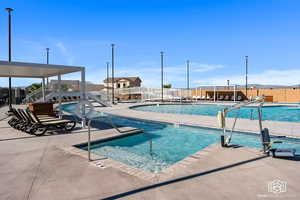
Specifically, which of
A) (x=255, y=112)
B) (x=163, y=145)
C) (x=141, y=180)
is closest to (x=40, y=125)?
(x=163, y=145)

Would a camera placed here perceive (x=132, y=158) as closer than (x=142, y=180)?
No

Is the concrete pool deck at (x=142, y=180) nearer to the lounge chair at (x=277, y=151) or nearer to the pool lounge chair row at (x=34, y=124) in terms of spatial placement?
the lounge chair at (x=277, y=151)

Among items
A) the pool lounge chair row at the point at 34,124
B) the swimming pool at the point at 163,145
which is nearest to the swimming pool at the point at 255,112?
the swimming pool at the point at 163,145

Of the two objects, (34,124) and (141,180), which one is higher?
(34,124)

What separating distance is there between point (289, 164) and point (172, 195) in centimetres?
289

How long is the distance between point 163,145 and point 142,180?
11.9 feet

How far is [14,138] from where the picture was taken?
6.45 metres

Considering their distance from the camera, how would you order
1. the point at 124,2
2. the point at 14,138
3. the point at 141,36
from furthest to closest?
the point at 141,36
the point at 124,2
the point at 14,138

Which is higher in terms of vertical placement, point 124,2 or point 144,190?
point 124,2

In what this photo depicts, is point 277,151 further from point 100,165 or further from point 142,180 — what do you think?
point 100,165

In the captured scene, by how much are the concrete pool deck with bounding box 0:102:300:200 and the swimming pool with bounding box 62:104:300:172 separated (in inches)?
47.5

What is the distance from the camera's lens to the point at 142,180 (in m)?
3.30

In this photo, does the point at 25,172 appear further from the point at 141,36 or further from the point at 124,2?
the point at 141,36

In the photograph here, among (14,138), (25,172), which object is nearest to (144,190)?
(25,172)
